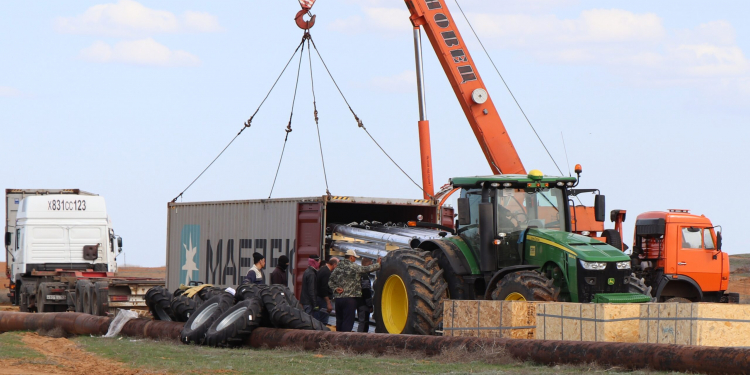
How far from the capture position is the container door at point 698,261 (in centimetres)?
2008

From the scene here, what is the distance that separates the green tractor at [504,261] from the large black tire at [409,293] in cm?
1

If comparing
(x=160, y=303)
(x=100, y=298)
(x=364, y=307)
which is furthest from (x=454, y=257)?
(x=100, y=298)

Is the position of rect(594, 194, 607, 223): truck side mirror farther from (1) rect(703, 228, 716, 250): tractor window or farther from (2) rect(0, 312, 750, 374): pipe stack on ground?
(1) rect(703, 228, 716, 250): tractor window

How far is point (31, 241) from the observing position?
26.0 m

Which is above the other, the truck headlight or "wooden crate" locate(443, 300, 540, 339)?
the truck headlight

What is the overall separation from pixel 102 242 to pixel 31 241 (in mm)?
1853

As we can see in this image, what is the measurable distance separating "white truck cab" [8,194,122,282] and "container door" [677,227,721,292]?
1497cm

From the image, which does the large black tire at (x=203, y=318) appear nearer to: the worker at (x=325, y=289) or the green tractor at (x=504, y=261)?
the worker at (x=325, y=289)

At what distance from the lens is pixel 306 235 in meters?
18.3

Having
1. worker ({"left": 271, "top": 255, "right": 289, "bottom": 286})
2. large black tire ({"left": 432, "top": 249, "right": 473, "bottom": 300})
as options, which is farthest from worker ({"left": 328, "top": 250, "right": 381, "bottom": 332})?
worker ({"left": 271, "top": 255, "right": 289, "bottom": 286})

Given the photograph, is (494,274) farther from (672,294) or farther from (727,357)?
(672,294)

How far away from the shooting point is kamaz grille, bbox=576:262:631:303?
1217 centimetres

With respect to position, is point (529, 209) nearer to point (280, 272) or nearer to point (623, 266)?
point (623, 266)

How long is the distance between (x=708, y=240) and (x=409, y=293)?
9.77 meters
